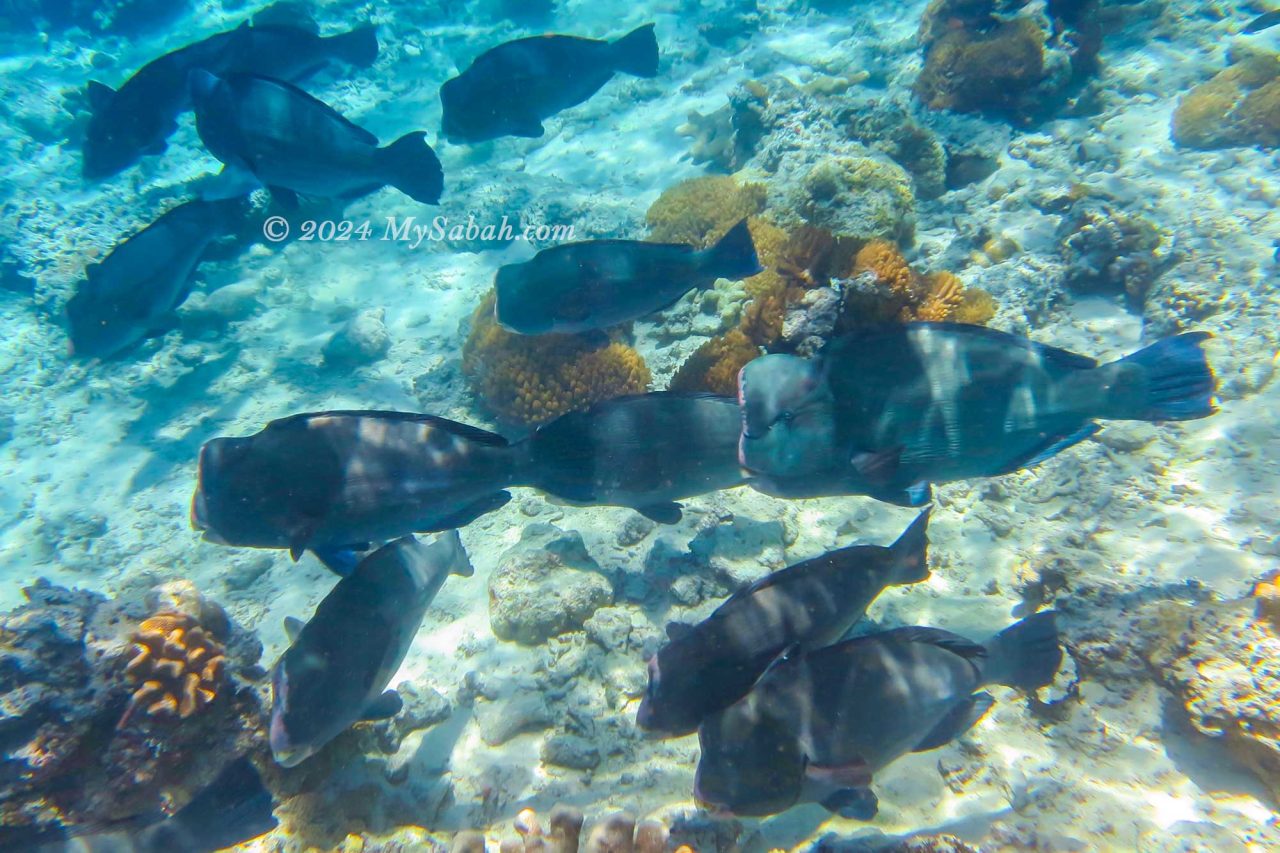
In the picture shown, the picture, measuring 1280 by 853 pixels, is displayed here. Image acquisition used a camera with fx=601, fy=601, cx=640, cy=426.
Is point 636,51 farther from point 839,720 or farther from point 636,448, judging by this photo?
point 839,720

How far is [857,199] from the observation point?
643 centimetres

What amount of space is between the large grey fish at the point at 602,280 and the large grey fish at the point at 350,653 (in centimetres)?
194

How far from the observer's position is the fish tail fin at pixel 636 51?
712 cm

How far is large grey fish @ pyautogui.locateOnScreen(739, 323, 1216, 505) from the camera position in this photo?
3.27m

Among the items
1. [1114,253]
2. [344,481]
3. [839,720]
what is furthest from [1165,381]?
[344,481]

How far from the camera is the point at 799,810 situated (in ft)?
10.7

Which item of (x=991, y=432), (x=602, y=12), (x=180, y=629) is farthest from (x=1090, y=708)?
(x=602, y=12)

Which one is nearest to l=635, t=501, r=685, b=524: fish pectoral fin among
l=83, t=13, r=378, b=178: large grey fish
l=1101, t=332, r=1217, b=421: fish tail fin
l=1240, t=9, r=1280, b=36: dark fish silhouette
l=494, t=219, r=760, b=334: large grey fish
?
l=494, t=219, r=760, b=334: large grey fish

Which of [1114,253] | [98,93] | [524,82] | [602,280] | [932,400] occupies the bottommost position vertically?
→ [932,400]

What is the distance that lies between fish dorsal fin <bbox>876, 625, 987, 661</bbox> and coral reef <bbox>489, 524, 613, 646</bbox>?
6.92 ft

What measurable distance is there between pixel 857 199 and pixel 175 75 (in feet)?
31.2

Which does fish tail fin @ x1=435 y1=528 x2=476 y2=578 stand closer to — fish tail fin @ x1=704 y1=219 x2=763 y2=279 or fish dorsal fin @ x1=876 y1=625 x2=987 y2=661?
fish tail fin @ x1=704 y1=219 x2=763 y2=279

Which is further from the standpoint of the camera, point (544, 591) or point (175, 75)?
point (175, 75)

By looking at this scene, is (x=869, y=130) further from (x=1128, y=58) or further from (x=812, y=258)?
(x=1128, y=58)
